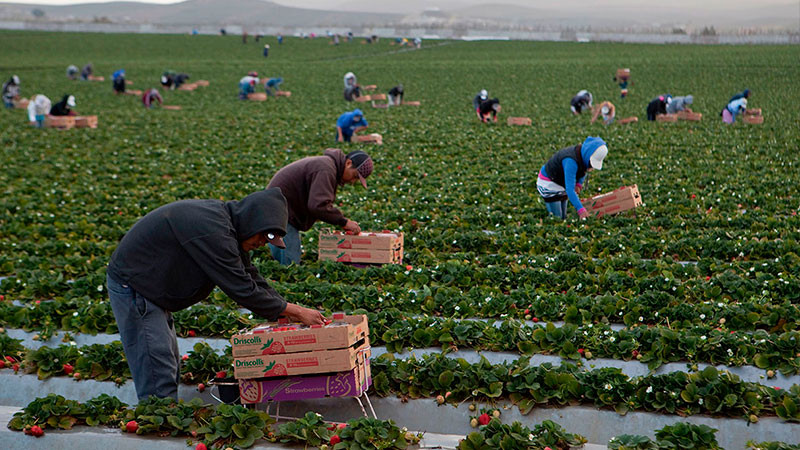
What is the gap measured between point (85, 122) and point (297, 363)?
22.4m

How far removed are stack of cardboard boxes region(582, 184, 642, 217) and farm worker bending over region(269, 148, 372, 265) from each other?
4773 mm

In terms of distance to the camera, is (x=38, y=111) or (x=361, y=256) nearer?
(x=361, y=256)

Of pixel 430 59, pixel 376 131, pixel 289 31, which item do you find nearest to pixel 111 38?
pixel 289 31

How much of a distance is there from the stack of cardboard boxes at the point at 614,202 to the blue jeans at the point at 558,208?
46 centimetres

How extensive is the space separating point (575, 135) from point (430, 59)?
45.8 meters

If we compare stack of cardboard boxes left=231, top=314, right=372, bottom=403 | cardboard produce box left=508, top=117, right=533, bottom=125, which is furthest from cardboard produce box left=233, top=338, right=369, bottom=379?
cardboard produce box left=508, top=117, right=533, bottom=125

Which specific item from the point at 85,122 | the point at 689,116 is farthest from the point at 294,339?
the point at 689,116

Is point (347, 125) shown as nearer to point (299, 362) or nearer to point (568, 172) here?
point (568, 172)

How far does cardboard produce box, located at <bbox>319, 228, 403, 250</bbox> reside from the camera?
9.15 m

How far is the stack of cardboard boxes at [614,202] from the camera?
11.4 metres

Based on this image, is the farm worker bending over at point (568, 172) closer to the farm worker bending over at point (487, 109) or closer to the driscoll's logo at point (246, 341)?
the driscoll's logo at point (246, 341)

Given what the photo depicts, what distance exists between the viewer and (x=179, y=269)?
5.12 meters

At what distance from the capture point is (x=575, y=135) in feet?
72.7

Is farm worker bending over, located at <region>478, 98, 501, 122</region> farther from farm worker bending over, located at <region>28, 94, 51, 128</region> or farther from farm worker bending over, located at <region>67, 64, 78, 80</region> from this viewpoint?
farm worker bending over, located at <region>67, 64, 78, 80</region>
